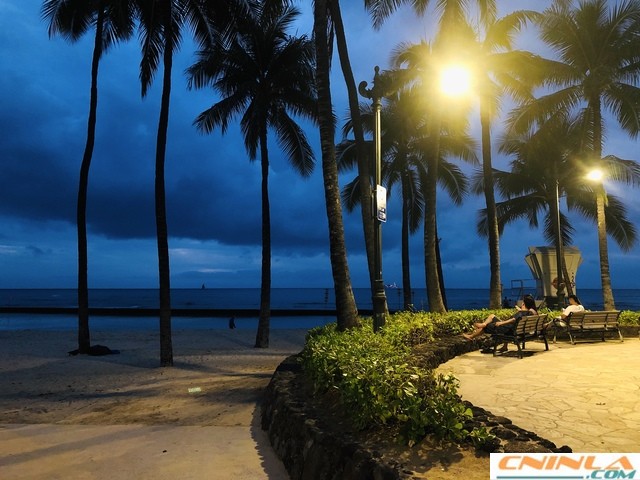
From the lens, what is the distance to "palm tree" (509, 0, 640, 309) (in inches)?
729

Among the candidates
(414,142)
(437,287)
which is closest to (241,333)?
(437,287)

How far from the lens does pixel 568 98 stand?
20516 mm

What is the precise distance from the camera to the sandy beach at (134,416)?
4957 mm

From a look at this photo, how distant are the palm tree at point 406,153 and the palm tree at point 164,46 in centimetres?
1076

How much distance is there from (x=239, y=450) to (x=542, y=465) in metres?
3.36

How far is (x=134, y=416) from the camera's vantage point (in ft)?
24.9

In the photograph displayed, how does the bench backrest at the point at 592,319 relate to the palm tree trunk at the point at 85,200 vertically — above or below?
below

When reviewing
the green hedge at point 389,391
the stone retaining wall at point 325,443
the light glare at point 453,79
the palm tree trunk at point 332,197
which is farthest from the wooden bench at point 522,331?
the stone retaining wall at point 325,443

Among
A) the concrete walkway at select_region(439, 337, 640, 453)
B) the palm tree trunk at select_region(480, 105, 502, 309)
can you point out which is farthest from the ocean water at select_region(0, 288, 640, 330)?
the concrete walkway at select_region(439, 337, 640, 453)

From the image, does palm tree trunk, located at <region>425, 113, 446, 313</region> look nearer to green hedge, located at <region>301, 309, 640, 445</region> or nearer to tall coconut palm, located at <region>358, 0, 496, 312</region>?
tall coconut palm, located at <region>358, 0, 496, 312</region>

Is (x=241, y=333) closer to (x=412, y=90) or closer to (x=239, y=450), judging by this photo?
(x=412, y=90)

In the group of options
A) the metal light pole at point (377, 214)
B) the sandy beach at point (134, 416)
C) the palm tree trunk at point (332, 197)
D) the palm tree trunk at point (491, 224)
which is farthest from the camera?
the palm tree trunk at point (491, 224)

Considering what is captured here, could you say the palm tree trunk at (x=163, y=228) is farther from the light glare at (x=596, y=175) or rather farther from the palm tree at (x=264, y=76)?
the light glare at (x=596, y=175)

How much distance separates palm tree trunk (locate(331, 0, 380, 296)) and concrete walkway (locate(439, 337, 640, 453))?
428cm
